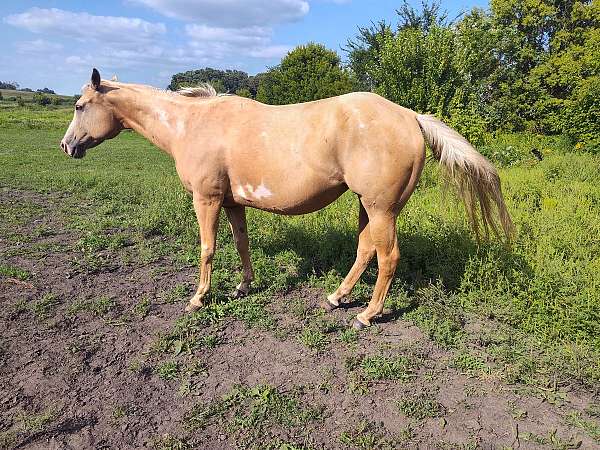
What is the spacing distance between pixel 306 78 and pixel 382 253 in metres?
28.3

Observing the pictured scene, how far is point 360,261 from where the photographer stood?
13.8 feet

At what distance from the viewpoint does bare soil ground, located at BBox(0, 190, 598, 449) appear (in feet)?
8.50

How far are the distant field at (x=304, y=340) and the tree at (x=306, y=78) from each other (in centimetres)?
2320

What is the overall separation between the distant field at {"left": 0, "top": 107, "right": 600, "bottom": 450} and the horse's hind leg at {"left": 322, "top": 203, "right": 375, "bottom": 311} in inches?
8.0

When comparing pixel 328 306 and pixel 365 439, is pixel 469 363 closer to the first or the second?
pixel 365 439

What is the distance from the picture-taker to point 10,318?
3895 millimetres

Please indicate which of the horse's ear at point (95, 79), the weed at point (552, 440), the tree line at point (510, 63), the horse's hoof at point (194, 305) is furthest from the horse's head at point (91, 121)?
the tree line at point (510, 63)

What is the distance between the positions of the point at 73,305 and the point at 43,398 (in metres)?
1.40

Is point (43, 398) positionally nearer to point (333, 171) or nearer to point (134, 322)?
point (134, 322)

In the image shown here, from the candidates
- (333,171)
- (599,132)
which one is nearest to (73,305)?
(333,171)

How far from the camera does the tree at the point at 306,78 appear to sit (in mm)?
27891

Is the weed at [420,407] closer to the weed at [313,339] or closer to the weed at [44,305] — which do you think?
the weed at [313,339]

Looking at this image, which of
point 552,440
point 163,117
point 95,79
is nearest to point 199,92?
point 163,117

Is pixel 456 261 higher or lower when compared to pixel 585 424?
higher
